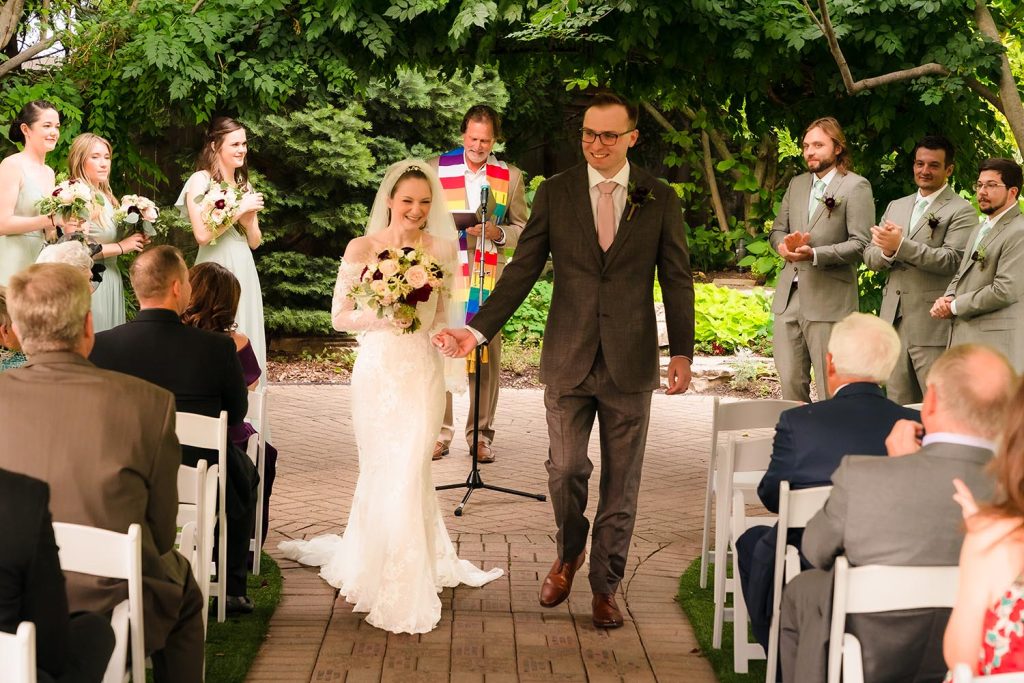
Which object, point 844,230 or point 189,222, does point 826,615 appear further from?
point 189,222

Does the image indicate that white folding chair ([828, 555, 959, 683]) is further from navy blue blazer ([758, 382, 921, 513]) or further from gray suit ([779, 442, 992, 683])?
navy blue blazer ([758, 382, 921, 513])

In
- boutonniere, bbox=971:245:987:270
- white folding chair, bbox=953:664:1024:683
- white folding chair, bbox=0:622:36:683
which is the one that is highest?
boutonniere, bbox=971:245:987:270

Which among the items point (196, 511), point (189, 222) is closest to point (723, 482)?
point (196, 511)

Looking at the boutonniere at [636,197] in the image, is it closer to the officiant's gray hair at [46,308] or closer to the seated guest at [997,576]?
the officiant's gray hair at [46,308]

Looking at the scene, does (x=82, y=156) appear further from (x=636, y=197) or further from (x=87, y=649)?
(x=87, y=649)

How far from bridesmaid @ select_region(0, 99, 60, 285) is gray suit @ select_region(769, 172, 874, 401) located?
4.33 meters

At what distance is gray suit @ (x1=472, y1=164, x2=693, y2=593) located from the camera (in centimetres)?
485

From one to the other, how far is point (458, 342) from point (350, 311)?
752 mm

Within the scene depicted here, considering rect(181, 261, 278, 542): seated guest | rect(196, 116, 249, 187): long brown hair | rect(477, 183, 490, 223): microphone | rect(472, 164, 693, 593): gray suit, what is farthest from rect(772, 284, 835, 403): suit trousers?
rect(196, 116, 249, 187): long brown hair

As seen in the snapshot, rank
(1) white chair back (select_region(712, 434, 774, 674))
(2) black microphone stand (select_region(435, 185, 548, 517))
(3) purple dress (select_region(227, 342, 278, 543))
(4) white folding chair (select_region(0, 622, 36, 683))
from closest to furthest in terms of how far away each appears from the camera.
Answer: (4) white folding chair (select_region(0, 622, 36, 683)), (1) white chair back (select_region(712, 434, 774, 674)), (3) purple dress (select_region(227, 342, 278, 543)), (2) black microphone stand (select_region(435, 185, 548, 517))

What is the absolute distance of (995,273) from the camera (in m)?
6.26

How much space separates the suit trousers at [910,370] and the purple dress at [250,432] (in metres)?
3.62

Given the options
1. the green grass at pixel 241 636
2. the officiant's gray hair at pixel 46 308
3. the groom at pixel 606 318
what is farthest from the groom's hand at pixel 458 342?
the officiant's gray hair at pixel 46 308

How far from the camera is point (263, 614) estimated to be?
4945 mm
